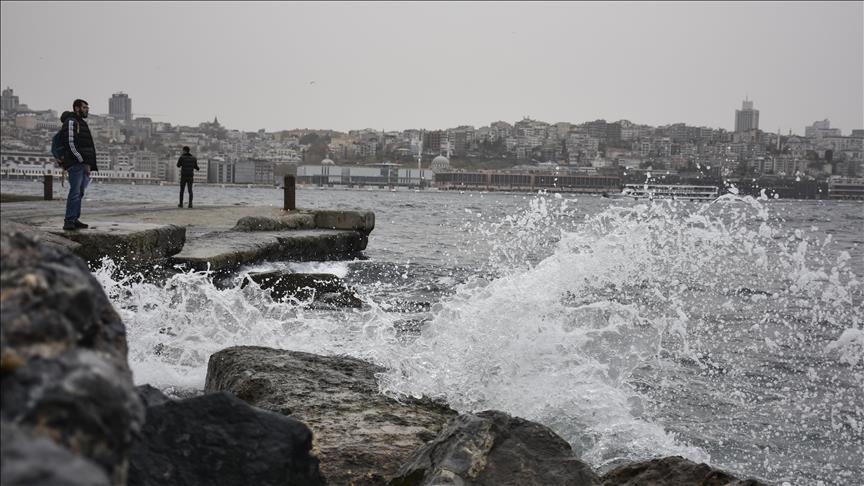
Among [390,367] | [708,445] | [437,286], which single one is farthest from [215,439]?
[437,286]

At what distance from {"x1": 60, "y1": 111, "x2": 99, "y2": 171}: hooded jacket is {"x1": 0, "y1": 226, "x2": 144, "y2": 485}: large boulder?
7.18m

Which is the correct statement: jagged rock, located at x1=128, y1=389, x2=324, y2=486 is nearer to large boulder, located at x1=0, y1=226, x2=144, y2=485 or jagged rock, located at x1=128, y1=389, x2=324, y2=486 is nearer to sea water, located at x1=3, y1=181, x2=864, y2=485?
large boulder, located at x1=0, y1=226, x2=144, y2=485

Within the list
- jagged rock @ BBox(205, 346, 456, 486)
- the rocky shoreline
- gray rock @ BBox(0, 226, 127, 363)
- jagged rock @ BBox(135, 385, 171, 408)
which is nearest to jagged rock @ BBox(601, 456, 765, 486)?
the rocky shoreline

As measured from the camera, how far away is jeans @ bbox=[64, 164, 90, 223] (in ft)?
26.2

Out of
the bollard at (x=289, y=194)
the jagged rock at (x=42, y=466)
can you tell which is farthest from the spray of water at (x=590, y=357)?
the bollard at (x=289, y=194)

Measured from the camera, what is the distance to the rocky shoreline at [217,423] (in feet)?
3.90

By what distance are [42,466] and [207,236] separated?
9.68 meters

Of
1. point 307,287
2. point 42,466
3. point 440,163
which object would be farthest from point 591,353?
point 440,163

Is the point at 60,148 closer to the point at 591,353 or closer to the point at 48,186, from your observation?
the point at 591,353

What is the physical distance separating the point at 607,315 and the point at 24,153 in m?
142

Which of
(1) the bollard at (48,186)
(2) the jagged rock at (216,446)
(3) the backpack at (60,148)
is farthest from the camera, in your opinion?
(1) the bollard at (48,186)

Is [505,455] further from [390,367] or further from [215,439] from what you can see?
[390,367]

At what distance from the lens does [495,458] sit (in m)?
2.94

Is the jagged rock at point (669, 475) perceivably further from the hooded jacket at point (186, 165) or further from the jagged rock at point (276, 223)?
the hooded jacket at point (186, 165)
